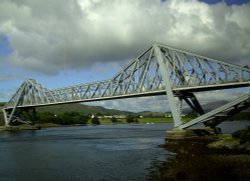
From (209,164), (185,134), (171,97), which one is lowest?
(209,164)

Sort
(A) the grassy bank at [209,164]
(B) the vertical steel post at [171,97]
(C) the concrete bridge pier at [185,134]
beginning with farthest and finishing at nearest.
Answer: (B) the vertical steel post at [171,97] < (C) the concrete bridge pier at [185,134] < (A) the grassy bank at [209,164]

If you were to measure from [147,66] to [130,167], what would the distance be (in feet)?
171

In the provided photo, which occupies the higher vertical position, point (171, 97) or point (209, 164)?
point (171, 97)

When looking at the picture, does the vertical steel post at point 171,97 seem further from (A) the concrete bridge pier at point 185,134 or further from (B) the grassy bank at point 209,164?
(B) the grassy bank at point 209,164

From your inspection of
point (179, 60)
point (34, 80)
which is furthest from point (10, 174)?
point (34, 80)

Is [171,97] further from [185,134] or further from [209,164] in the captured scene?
[209,164]

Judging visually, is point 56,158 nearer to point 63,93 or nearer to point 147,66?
point 147,66

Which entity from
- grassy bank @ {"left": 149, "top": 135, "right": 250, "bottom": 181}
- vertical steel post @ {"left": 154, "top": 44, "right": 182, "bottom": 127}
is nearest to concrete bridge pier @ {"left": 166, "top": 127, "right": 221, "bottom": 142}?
vertical steel post @ {"left": 154, "top": 44, "right": 182, "bottom": 127}

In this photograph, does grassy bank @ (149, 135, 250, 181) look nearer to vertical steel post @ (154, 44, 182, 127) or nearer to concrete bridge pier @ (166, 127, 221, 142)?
concrete bridge pier @ (166, 127, 221, 142)

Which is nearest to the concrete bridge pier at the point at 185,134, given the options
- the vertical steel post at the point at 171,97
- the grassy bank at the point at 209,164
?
the vertical steel post at the point at 171,97

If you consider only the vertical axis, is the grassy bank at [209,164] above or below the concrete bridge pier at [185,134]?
below

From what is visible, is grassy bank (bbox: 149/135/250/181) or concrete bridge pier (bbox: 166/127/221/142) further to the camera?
concrete bridge pier (bbox: 166/127/221/142)

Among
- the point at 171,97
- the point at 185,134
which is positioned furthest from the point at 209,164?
the point at 171,97

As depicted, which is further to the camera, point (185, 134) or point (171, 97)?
point (171, 97)
